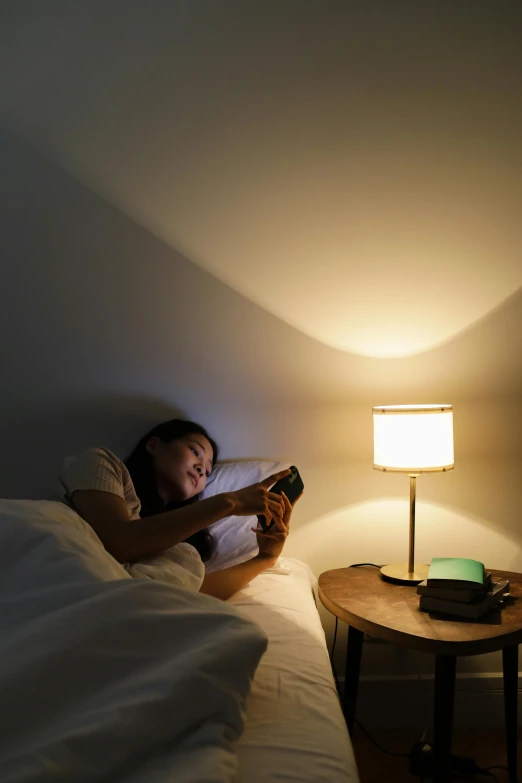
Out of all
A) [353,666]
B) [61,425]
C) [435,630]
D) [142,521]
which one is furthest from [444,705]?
[61,425]

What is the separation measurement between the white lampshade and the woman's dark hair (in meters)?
0.48

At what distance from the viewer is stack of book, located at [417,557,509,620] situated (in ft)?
4.24

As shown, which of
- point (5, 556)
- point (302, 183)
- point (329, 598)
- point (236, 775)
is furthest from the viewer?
point (302, 183)

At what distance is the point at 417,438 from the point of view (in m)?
1.46

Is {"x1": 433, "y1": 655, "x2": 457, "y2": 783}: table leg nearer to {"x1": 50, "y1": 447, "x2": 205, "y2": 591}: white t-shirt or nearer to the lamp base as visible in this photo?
the lamp base

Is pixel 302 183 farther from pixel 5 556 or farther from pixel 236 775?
pixel 236 775

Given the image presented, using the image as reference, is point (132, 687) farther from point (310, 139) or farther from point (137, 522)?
point (310, 139)

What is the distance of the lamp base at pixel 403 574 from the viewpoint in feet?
4.91

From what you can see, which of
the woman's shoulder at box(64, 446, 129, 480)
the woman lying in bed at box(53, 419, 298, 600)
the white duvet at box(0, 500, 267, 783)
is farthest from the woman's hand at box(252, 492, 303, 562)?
the white duvet at box(0, 500, 267, 783)

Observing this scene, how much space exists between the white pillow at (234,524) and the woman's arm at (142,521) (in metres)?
0.25

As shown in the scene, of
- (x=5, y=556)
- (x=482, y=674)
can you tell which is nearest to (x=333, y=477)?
(x=482, y=674)

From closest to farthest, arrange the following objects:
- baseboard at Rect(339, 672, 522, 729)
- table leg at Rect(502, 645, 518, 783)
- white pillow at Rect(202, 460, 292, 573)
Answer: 1. table leg at Rect(502, 645, 518, 783)
2. white pillow at Rect(202, 460, 292, 573)
3. baseboard at Rect(339, 672, 522, 729)

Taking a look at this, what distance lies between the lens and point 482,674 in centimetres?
174

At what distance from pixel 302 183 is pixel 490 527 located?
1.14 m
